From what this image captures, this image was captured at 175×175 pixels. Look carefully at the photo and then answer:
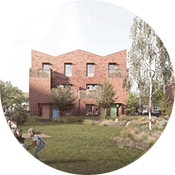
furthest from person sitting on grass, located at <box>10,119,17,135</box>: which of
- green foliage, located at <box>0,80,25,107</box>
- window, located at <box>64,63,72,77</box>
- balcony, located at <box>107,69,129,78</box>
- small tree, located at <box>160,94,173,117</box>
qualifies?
small tree, located at <box>160,94,173,117</box>

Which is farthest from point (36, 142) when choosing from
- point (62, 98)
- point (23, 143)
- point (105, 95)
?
point (105, 95)

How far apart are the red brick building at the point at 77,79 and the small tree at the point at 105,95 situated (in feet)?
0.30

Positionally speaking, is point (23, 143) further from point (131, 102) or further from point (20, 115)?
point (131, 102)

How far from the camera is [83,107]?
163 inches

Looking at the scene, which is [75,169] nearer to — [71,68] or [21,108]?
[21,108]

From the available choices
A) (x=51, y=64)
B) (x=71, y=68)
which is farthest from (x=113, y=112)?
(x=51, y=64)

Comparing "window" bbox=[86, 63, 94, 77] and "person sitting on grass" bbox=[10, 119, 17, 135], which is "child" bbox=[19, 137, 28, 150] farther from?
"window" bbox=[86, 63, 94, 77]

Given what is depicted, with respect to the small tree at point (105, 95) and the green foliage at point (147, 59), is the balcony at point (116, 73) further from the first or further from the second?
the green foliage at point (147, 59)

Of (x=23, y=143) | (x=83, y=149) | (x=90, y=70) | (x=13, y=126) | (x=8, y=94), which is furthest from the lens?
(x=8, y=94)

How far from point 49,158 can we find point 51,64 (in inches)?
83.5

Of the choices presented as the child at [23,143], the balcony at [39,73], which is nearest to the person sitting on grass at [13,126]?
the child at [23,143]

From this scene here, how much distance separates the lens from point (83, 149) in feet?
13.4

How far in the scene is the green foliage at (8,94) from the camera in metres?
4.51

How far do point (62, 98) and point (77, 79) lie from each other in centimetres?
54
